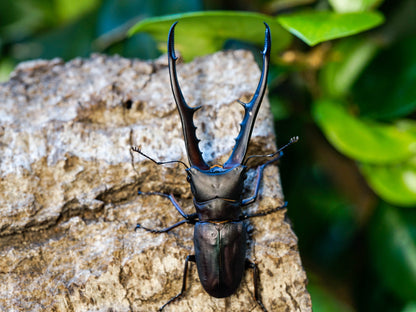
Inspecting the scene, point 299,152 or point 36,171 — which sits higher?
point 36,171

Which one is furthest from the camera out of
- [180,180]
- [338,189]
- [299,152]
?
[338,189]

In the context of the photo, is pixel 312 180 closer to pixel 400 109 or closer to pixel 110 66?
pixel 400 109

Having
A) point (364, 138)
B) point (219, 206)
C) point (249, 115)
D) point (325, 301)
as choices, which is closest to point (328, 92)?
point (364, 138)

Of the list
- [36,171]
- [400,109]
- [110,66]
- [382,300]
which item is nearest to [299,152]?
[400,109]

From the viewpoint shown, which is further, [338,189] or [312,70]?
[338,189]

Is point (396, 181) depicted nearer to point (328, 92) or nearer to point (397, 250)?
point (397, 250)

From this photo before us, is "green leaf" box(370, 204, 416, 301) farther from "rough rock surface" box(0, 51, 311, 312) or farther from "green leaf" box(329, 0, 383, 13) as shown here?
"green leaf" box(329, 0, 383, 13)

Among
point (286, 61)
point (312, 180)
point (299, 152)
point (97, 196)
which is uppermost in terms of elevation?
point (286, 61)
